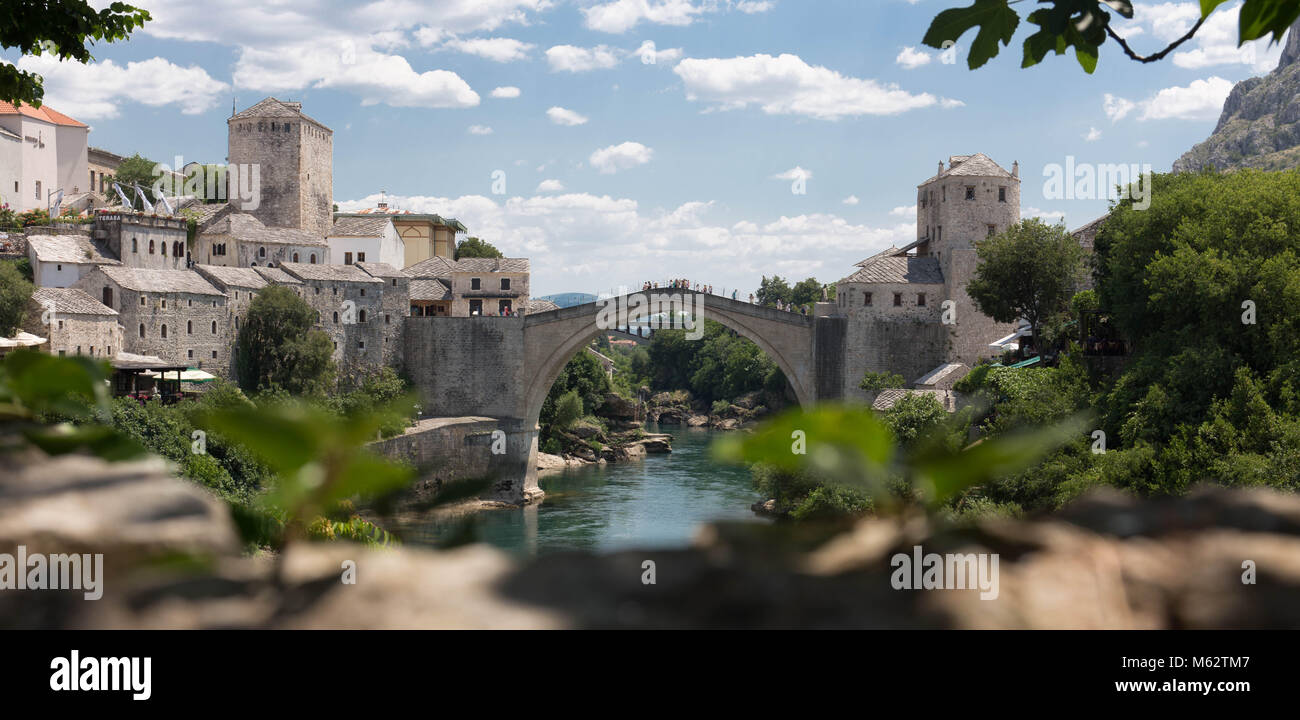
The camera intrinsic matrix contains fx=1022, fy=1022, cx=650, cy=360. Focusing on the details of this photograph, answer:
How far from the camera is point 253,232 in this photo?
39.0 m

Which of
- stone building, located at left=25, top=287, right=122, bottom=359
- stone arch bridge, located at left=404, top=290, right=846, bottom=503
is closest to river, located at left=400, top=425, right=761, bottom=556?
stone arch bridge, located at left=404, top=290, right=846, bottom=503

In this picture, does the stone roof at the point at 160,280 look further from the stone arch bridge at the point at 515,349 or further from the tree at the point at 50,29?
the tree at the point at 50,29

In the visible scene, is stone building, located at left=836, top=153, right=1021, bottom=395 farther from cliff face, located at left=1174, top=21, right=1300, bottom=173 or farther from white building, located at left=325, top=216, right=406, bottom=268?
cliff face, located at left=1174, top=21, right=1300, bottom=173

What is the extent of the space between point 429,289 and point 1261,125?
302 feet

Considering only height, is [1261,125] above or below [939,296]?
above

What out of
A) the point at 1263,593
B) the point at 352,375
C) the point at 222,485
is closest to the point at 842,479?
the point at 1263,593

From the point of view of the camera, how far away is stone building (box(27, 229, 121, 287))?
32.1m

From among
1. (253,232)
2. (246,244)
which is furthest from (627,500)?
(253,232)

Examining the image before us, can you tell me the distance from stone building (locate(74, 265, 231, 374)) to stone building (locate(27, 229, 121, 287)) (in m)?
1.66

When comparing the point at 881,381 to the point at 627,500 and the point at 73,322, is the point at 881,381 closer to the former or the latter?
the point at 627,500

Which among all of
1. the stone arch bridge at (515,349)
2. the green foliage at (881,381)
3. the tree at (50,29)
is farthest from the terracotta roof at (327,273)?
the tree at (50,29)

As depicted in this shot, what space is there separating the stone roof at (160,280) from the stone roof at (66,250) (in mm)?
2118
